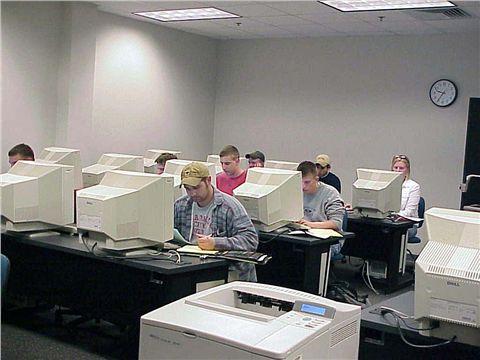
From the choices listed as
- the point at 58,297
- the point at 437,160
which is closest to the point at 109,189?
the point at 58,297

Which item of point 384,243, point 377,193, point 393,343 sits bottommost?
point 384,243

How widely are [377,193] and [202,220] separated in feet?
7.08

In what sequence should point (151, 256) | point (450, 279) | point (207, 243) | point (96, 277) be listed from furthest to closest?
point (96, 277) < point (207, 243) < point (151, 256) < point (450, 279)

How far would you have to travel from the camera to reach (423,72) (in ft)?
23.4

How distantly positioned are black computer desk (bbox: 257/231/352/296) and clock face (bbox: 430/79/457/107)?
337 cm

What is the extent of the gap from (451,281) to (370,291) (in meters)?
3.64

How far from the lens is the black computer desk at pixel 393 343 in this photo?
6.95 ft

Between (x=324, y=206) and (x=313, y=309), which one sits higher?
(x=313, y=309)

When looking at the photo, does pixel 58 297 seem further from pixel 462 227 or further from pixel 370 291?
pixel 370 291

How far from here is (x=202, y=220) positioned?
3.54 m

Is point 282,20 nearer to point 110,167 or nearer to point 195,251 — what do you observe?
point 110,167

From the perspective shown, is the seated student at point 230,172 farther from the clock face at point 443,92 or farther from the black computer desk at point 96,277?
the clock face at point 443,92

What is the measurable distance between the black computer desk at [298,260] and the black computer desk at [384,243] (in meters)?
1.18

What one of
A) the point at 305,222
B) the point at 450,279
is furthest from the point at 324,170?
the point at 450,279
